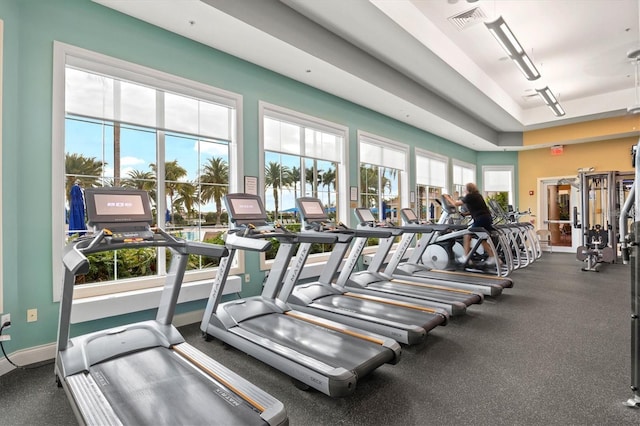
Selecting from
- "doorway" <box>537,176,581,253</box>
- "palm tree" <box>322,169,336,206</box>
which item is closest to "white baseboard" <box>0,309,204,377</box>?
"palm tree" <box>322,169,336,206</box>

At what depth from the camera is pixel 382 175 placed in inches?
292

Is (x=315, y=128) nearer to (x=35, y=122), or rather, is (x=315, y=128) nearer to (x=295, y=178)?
(x=295, y=178)

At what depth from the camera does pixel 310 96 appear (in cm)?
561

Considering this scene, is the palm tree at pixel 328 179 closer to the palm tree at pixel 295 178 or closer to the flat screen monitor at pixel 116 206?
the palm tree at pixel 295 178

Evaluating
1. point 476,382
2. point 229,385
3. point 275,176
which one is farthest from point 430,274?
point 229,385

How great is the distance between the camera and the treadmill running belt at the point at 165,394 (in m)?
1.79

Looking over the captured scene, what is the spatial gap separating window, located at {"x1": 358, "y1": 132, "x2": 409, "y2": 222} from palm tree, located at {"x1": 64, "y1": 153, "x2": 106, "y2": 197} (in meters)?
4.46

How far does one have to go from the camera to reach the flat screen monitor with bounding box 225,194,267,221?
343cm

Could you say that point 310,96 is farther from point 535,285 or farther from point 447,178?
point 447,178

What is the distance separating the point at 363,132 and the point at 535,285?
4.04 metres

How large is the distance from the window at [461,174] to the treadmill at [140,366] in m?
8.97

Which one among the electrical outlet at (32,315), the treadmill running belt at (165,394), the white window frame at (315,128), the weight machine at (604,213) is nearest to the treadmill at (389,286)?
the white window frame at (315,128)

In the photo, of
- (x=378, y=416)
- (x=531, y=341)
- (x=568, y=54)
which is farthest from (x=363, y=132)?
(x=378, y=416)

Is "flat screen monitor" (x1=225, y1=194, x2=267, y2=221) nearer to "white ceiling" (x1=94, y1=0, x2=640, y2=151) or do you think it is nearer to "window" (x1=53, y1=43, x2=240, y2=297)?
"window" (x1=53, y1=43, x2=240, y2=297)
